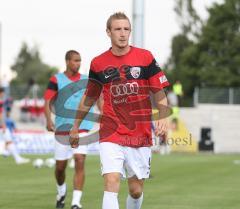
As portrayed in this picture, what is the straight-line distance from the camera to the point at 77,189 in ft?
41.5

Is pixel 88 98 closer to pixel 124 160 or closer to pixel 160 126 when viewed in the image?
pixel 124 160

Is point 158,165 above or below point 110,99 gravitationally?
below

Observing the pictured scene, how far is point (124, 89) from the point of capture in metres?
9.49

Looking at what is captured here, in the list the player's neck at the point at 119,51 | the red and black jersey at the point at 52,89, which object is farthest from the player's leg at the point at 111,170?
the red and black jersey at the point at 52,89

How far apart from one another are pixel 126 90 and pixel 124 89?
0.03m

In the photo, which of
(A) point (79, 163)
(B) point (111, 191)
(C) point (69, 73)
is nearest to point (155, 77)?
(B) point (111, 191)

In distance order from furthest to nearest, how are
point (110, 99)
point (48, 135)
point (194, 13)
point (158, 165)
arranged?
point (194, 13) → point (48, 135) → point (158, 165) → point (110, 99)

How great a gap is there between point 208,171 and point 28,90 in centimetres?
2533

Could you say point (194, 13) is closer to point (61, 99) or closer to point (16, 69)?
point (16, 69)

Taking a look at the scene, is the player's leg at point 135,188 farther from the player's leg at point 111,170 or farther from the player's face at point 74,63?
the player's face at point 74,63

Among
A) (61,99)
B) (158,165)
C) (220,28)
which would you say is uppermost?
(220,28)

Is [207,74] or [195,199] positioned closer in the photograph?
[195,199]

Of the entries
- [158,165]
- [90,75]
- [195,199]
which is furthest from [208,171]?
[90,75]

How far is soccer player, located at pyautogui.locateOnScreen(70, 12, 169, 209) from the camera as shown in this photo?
30.9 ft
